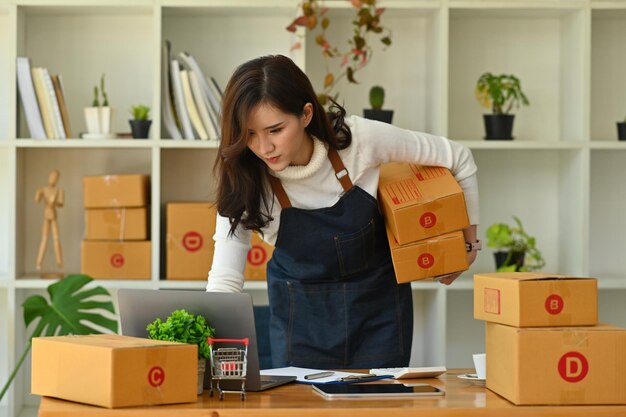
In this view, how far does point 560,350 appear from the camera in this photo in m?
1.78

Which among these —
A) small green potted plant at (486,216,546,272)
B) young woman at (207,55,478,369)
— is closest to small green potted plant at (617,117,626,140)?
small green potted plant at (486,216,546,272)

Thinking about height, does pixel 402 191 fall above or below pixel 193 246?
above

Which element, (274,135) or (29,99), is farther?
(29,99)

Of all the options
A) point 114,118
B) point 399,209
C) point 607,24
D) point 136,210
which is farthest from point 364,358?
point 607,24

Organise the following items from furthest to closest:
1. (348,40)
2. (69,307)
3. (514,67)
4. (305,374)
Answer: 1. (514,67)
2. (348,40)
3. (69,307)
4. (305,374)

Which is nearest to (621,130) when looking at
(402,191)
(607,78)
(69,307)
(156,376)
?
(607,78)

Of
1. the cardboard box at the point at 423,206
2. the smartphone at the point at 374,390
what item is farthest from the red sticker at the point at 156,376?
the cardboard box at the point at 423,206

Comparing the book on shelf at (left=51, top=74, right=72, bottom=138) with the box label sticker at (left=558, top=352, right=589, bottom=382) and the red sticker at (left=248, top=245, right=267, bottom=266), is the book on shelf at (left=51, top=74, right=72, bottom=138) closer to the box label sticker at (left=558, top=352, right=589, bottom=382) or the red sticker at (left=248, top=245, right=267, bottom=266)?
the red sticker at (left=248, top=245, right=267, bottom=266)

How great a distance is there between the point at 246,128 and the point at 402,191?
454 millimetres

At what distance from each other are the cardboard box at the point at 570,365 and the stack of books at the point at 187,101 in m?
1.99

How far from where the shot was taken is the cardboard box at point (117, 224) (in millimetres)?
3555

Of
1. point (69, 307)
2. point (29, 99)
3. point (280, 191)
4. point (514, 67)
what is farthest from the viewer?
point (514, 67)

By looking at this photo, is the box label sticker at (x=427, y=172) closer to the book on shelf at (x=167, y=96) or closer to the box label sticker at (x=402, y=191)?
the box label sticker at (x=402, y=191)

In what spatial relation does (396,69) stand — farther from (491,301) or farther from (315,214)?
(491,301)
